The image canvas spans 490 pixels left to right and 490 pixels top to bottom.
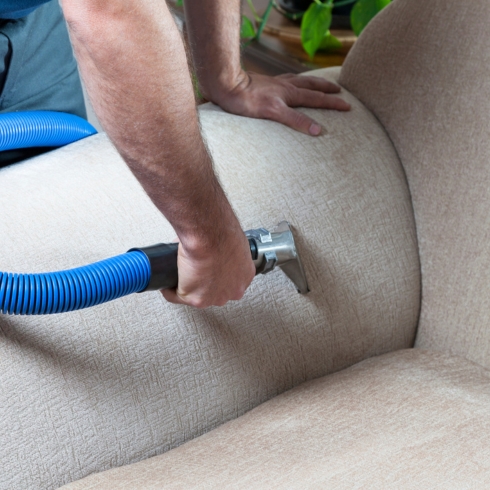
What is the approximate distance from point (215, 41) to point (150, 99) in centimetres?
52

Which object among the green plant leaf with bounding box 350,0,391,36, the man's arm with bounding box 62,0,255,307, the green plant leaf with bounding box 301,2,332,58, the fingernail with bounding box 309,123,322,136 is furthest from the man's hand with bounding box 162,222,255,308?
the green plant leaf with bounding box 301,2,332,58

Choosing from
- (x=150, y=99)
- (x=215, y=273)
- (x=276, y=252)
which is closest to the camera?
(x=150, y=99)

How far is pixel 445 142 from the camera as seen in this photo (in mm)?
1088

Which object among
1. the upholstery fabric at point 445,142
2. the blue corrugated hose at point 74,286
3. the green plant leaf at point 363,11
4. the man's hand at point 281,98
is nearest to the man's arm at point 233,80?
the man's hand at point 281,98

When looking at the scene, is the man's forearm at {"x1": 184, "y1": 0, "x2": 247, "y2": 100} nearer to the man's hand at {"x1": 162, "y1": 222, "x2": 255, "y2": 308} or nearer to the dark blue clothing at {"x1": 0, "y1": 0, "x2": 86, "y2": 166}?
the dark blue clothing at {"x1": 0, "y1": 0, "x2": 86, "y2": 166}

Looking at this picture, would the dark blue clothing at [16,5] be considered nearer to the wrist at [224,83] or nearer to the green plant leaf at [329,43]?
the wrist at [224,83]

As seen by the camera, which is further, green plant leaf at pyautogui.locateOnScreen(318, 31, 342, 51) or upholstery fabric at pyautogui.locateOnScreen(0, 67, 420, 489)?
green plant leaf at pyautogui.locateOnScreen(318, 31, 342, 51)

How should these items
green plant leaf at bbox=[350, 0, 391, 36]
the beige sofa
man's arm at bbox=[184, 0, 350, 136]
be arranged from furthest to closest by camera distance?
1. green plant leaf at bbox=[350, 0, 391, 36]
2. man's arm at bbox=[184, 0, 350, 136]
3. the beige sofa

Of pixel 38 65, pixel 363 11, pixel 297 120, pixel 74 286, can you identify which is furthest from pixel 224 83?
pixel 363 11

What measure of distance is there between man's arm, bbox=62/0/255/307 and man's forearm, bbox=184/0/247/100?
442 mm

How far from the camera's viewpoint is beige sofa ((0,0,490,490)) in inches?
32.0

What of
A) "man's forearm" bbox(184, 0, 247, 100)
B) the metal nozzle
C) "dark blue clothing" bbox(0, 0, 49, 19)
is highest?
"dark blue clothing" bbox(0, 0, 49, 19)

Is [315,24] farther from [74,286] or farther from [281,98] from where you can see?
[74,286]

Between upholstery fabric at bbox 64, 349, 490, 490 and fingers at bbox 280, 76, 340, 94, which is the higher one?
fingers at bbox 280, 76, 340, 94
